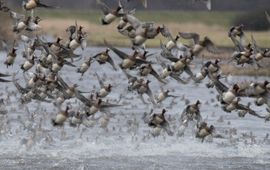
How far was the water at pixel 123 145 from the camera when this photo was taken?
21156 millimetres

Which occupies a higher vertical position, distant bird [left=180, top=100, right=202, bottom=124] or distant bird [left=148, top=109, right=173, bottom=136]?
distant bird [left=180, top=100, right=202, bottom=124]

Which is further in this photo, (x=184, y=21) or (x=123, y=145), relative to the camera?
(x=184, y=21)

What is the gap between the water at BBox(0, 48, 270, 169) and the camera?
21.2 meters

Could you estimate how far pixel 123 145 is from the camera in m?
23.5

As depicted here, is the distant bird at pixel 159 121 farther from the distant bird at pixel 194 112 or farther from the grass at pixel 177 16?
the grass at pixel 177 16

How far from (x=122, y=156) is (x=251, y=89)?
468 centimetres

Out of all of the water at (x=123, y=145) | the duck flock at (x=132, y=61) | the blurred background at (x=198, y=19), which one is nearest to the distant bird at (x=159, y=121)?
the duck flock at (x=132, y=61)

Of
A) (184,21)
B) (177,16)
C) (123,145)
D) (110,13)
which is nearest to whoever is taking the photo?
(110,13)

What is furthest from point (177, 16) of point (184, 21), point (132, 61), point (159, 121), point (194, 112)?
point (132, 61)

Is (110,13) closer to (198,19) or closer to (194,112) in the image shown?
(194,112)

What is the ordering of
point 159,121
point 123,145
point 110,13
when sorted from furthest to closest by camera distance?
point 123,145 → point 159,121 → point 110,13

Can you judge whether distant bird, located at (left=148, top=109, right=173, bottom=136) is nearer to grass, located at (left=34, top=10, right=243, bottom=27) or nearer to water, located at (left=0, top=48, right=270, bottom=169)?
water, located at (left=0, top=48, right=270, bottom=169)

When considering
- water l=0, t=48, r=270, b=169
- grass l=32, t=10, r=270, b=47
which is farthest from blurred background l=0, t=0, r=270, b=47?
water l=0, t=48, r=270, b=169

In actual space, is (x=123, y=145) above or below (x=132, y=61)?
below
